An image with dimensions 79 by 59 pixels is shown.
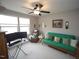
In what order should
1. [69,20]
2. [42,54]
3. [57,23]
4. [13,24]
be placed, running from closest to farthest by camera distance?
[42,54]
[69,20]
[13,24]
[57,23]

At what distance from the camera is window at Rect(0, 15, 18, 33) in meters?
4.09

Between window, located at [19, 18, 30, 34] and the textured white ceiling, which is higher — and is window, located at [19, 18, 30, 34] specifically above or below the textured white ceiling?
below

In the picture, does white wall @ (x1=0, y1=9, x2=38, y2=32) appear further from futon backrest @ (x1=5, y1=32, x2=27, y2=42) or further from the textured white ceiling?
futon backrest @ (x1=5, y1=32, x2=27, y2=42)

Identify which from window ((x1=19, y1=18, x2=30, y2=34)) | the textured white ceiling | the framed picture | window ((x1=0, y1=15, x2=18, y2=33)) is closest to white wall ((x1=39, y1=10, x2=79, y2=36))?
the framed picture

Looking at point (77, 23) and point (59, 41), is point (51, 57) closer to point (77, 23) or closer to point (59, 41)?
point (59, 41)

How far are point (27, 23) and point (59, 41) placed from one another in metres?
3.22

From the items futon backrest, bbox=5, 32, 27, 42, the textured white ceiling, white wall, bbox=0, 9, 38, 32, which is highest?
the textured white ceiling

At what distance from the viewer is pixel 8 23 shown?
448 centimetres

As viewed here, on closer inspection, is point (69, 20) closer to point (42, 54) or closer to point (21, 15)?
point (42, 54)

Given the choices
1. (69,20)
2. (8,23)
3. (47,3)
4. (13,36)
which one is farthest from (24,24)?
(69,20)

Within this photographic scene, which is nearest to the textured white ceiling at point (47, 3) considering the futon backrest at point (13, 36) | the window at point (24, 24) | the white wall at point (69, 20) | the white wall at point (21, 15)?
the white wall at point (69, 20)

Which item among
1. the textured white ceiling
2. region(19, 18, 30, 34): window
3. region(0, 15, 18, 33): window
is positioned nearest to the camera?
the textured white ceiling

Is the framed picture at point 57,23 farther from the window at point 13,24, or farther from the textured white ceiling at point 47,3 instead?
the window at point 13,24

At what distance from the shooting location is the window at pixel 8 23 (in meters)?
4.09
